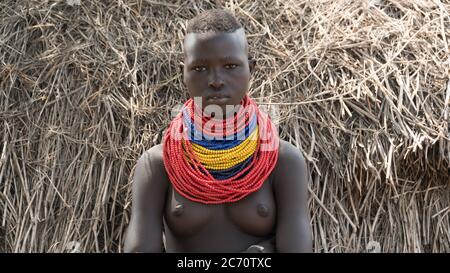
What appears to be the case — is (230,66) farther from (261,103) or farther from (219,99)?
(261,103)

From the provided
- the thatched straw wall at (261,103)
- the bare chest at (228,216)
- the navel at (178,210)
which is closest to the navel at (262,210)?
the bare chest at (228,216)

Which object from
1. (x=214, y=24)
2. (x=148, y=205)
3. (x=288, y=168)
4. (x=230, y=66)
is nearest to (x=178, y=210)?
(x=148, y=205)

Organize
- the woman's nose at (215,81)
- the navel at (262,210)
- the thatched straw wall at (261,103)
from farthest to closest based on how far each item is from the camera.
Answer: the thatched straw wall at (261,103)
the navel at (262,210)
the woman's nose at (215,81)

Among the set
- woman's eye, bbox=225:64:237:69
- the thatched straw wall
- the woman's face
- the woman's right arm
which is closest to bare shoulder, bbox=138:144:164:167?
the woman's right arm

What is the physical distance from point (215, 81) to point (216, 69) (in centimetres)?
4

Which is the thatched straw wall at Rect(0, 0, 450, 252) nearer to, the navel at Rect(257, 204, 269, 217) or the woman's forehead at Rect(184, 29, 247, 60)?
the navel at Rect(257, 204, 269, 217)

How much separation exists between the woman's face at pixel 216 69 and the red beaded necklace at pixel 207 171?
0.30ft

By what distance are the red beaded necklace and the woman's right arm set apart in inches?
1.5

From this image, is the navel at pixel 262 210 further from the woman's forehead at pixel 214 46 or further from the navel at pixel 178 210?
the woman's forehead at pixel 214 46

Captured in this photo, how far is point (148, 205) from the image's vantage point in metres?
3.04

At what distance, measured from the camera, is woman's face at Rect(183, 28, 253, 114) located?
2920 mm

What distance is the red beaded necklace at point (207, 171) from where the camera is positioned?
9.84 feet

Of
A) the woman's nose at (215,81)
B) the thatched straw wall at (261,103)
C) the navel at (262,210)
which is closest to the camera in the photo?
the woman's nose at (215,81)

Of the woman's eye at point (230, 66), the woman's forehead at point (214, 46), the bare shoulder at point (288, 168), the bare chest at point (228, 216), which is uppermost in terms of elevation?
the woman's forehead at point (214, 46)
